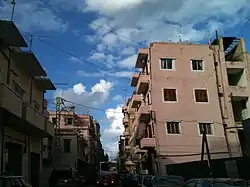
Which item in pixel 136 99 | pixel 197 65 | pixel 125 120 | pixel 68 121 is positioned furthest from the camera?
pixel 125 120

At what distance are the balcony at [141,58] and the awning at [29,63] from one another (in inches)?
693

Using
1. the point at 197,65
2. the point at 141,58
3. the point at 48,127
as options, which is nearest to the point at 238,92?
the point at 197,65

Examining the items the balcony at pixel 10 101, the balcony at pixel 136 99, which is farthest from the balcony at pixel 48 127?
the balcony at pixel 136 99

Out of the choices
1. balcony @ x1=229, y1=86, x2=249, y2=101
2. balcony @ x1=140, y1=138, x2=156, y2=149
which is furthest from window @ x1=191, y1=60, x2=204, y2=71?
balcony @ x1=140, y1=138, x2=156, y2=149

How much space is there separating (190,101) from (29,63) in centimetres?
2127

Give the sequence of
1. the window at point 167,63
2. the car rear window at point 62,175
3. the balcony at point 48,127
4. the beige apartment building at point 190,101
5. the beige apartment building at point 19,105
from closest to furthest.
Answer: the beige apartment building at point 19,105 < the balcony at point 48,127 < the car rear window at point 62,175 < the beige apartment building at point 190,101 < the window at point 167,63

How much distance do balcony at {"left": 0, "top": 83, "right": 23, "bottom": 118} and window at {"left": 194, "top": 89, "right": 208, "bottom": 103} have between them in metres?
24.8

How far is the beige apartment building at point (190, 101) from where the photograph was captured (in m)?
35.1

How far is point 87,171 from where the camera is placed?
47688mm

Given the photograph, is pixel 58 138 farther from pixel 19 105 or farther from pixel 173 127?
pixel 19 105

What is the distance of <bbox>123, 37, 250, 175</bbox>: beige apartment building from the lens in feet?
115

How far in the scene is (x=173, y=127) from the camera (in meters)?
35.7

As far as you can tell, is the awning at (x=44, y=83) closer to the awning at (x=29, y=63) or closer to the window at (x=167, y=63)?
the awning at (x=29, y=63)

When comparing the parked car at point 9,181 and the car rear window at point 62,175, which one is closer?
the parked car at point 9,181
